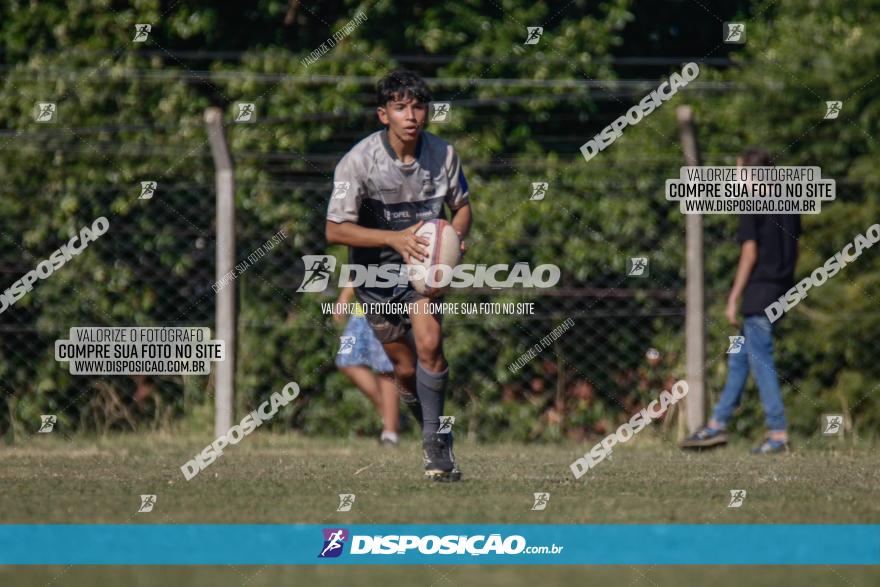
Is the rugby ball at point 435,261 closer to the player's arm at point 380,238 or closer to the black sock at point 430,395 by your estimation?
the player's arm at point 380,238

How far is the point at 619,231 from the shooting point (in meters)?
11.3

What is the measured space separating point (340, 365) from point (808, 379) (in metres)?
3.62

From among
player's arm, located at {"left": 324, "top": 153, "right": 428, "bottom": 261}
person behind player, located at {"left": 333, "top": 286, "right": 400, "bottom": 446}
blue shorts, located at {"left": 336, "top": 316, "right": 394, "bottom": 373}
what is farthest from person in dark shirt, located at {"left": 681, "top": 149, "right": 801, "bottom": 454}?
player's arm, located at {"left": 324, "top": 153, "right": 428, "bottom": 261}

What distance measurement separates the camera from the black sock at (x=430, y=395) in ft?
23.4

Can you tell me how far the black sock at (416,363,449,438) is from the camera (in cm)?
713

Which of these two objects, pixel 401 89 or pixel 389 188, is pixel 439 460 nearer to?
pixel 389 188

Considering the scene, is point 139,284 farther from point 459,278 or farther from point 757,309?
point 757,309

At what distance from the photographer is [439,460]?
717 cm

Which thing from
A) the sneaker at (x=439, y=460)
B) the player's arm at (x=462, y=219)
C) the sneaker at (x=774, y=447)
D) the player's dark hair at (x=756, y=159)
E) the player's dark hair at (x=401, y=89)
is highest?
the player's dark hair at (x=401, y=89)

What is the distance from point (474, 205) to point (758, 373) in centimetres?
303

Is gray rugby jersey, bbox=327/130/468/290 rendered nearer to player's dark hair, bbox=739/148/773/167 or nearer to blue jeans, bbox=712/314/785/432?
blue jeans, bbox=712/314/785/432

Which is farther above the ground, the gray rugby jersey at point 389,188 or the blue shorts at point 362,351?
the gray rugby jersey at point 389,188

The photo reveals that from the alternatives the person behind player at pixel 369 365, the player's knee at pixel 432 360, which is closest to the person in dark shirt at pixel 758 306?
the person behind player at pixel 369 365

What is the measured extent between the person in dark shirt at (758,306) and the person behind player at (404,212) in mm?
2573
